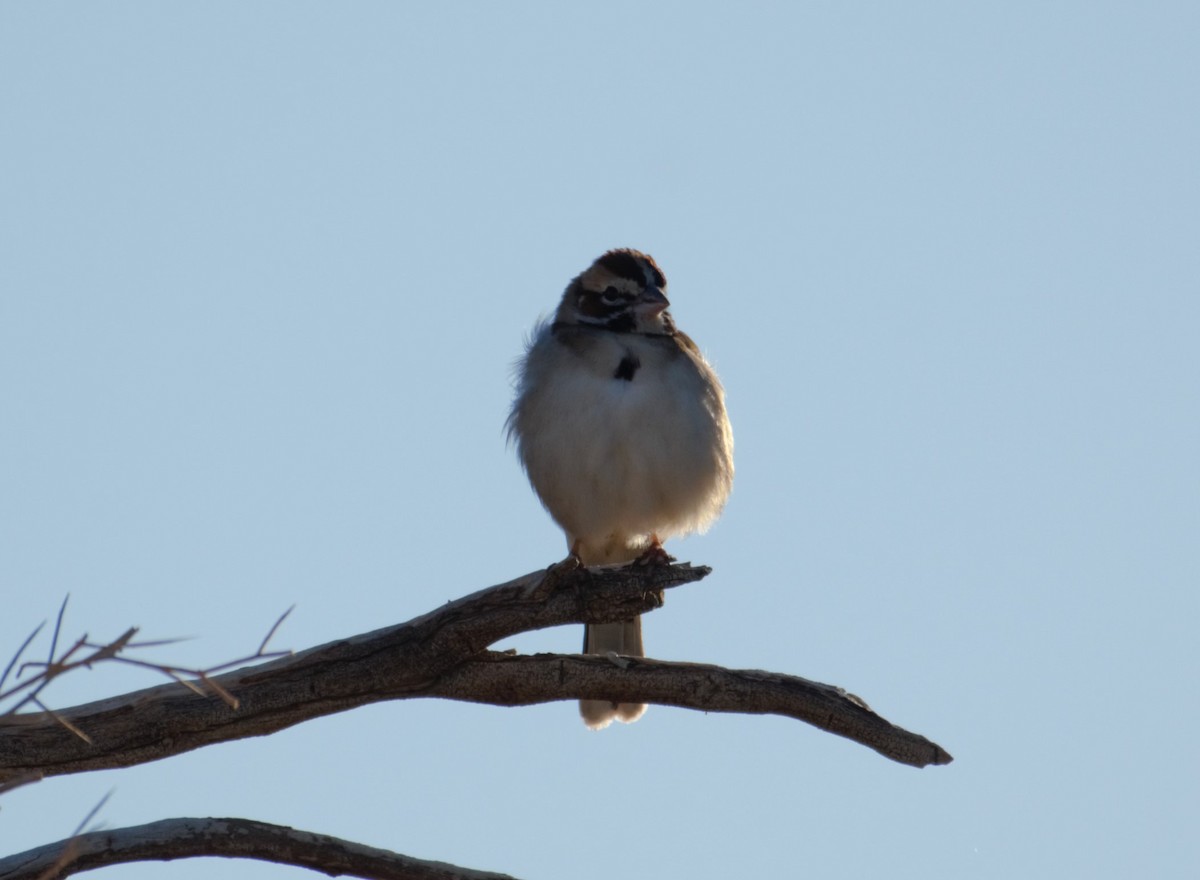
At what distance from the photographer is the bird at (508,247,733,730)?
916 centimetres

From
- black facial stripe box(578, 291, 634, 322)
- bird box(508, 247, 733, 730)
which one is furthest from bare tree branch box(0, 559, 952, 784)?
black facial stripe box(578, 291, 634, 322)

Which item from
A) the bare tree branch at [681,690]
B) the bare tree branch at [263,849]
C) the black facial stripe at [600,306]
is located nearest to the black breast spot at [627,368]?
the black facial stripe at [600,306]

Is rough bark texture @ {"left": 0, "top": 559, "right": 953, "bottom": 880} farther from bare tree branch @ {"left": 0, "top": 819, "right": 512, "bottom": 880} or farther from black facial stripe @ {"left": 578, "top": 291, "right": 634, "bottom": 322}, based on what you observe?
black facial stripe @ {"left": 578, "top": 291, "right": 634, "bottom": 322}

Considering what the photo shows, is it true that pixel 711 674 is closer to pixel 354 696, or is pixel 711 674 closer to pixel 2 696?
pixel 354 696

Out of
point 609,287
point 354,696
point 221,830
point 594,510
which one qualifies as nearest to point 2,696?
point 221,830

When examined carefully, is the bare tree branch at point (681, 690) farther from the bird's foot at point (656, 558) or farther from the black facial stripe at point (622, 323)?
the black facial stripe at point (622, 323)

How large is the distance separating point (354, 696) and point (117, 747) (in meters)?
0.94

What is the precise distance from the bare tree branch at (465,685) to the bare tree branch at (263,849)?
526mm

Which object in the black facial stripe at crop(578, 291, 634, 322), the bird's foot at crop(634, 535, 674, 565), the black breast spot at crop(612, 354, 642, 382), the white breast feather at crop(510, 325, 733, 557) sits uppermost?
the black facial stripe at crop(578, 291, 634, 322)

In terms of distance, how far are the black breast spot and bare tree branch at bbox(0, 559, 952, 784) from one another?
6.65 ft

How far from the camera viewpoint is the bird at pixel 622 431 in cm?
916

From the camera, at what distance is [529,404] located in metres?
9.64

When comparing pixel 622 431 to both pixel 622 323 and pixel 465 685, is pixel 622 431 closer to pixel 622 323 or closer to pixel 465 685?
pixel 622 323

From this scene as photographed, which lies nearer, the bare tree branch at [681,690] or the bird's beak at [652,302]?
the bare tree branch at [681,690]
